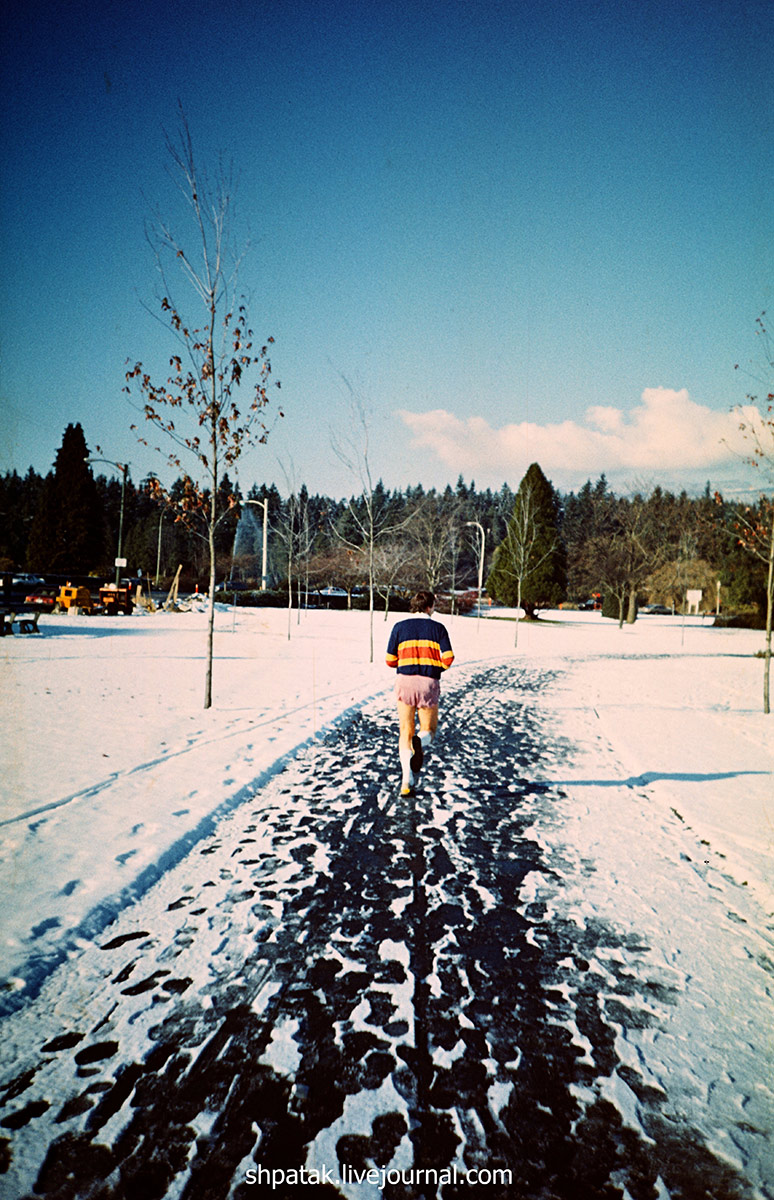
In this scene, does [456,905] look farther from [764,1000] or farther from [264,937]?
[764,1000]

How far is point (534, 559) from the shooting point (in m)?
43.4

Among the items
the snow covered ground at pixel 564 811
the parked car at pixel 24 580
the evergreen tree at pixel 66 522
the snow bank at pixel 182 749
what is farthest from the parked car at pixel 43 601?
the evergreen tree at pixel 66 522

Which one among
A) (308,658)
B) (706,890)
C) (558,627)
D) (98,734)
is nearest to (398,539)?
(558,627)

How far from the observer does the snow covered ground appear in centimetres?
305

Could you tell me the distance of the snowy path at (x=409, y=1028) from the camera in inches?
87.0

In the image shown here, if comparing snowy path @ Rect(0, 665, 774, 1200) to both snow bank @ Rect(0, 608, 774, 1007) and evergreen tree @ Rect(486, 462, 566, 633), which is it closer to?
snow bank @ Rect(0, 608, 774, 1007)

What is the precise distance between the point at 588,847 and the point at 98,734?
6499 mm

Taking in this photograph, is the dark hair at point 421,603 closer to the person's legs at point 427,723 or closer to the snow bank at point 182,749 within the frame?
the person's legs at point 427,723

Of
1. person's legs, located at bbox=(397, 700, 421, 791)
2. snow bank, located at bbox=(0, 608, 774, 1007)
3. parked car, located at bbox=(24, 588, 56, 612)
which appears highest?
parked car, located at bbox=(24, 588, 56, 612)

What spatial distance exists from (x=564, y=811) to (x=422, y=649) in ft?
7.10

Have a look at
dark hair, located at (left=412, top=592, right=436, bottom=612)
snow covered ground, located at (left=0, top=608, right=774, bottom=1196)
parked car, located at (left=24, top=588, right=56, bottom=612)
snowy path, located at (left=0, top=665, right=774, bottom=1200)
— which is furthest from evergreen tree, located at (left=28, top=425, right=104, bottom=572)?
→ snowy path, located at (left=0, top=665, right=774, bottom=1200)

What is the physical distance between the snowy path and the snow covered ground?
0.03m

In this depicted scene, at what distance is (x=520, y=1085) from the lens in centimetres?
258

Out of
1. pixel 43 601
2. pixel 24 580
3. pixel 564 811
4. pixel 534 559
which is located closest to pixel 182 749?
pixel 564 811
